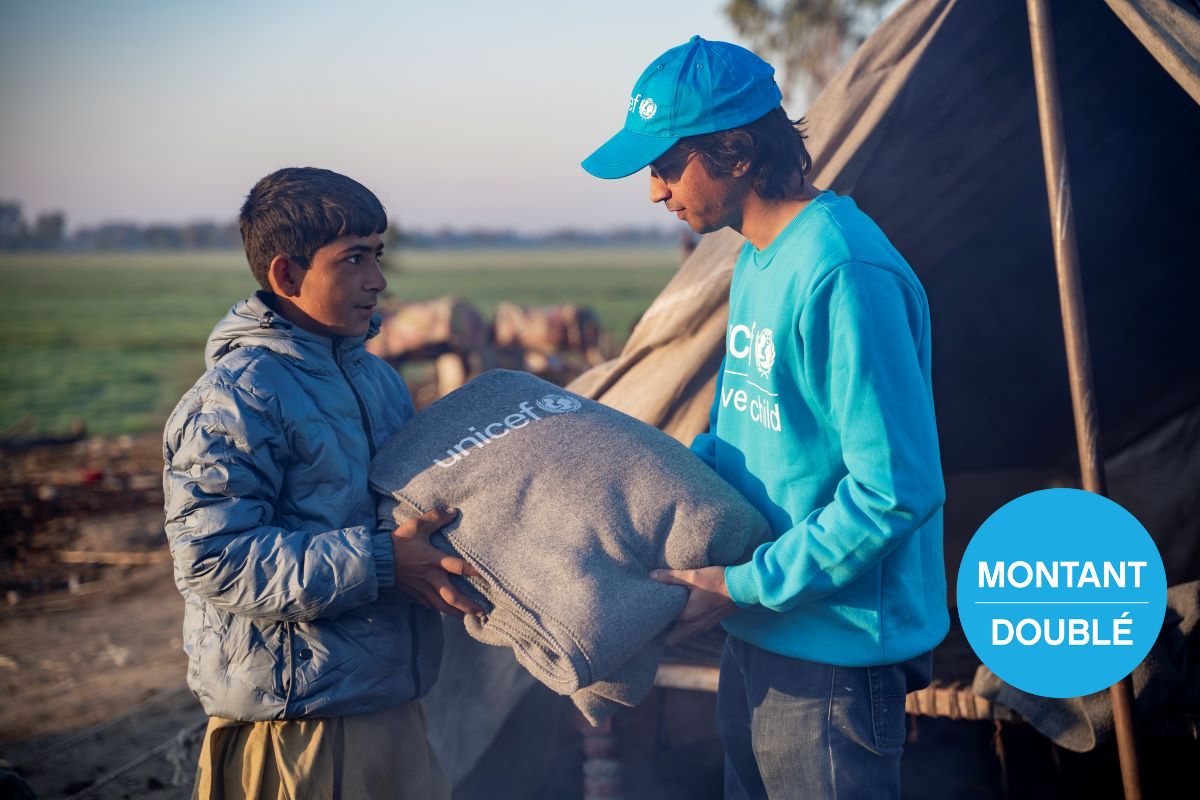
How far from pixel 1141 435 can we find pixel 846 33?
21.4 metres

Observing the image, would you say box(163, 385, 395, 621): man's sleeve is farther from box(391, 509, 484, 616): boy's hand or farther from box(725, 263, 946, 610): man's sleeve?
box(725, 263, 946, 610): man's sleeve

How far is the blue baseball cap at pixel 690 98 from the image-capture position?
2.01 metres

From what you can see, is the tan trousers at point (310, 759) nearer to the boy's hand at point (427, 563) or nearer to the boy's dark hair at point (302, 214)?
the boy's hand at point (427, 563)

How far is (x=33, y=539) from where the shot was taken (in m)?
7.60

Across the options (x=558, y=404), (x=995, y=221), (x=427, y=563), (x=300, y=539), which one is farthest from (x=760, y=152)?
(x=995, y=221)

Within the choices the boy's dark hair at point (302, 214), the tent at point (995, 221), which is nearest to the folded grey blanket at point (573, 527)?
the boy's dark hair at point (302, 214)

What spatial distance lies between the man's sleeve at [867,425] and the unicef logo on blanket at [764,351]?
9cm

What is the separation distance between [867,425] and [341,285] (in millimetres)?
1131

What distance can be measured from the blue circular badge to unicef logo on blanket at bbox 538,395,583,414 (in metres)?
1.65

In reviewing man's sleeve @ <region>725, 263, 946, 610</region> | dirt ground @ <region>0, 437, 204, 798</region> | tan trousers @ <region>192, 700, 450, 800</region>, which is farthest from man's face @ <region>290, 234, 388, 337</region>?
dirt ground @ <region>0, 437, 204, 798</region>

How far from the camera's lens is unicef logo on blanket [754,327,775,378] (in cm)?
194

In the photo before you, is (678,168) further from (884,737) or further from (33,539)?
(33,539)

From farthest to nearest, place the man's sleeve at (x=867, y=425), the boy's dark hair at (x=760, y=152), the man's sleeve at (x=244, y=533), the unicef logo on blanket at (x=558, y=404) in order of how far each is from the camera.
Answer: the unicef logo on blanket at (x=558, y=404), the boy's dark hair at (x=760, y=152), the man's sleeve at (x=244, y=533), the man's sleeve at (x=867, y=425)

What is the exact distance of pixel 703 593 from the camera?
6.68ft
